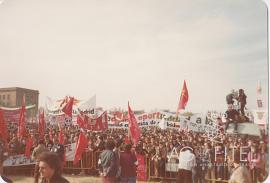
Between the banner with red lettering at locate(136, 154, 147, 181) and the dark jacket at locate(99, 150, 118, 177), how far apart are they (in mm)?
167

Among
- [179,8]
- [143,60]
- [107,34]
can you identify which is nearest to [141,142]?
[143,60]

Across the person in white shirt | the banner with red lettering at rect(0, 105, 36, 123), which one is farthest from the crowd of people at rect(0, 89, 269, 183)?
the banner with red lettering at rect(0, 105, 36, 123)

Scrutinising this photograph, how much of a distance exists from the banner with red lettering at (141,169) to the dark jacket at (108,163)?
0.17 meters

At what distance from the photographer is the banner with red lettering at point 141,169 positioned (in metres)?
2.63

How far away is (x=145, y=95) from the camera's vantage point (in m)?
2.66

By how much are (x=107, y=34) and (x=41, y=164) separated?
1068 mm

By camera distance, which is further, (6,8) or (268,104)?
(6,8)

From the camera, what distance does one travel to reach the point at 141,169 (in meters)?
2.64

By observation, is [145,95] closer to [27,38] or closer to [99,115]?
[99,115]

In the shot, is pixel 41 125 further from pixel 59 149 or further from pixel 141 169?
pixel 141 169

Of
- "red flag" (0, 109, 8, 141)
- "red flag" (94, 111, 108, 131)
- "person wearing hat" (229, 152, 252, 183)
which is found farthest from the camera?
"red flag" (0, 109, 8, 141)

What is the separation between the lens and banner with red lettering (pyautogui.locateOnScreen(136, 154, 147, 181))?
2.63 meters

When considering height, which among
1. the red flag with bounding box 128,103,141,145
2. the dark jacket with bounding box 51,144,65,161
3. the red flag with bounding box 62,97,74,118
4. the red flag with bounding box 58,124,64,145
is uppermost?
the red flag with bounding box 62,97,74,118

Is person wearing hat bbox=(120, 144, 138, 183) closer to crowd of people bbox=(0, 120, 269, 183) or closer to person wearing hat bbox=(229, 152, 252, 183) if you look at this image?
crowd of people bbox=(0, 120, 269, 183)
